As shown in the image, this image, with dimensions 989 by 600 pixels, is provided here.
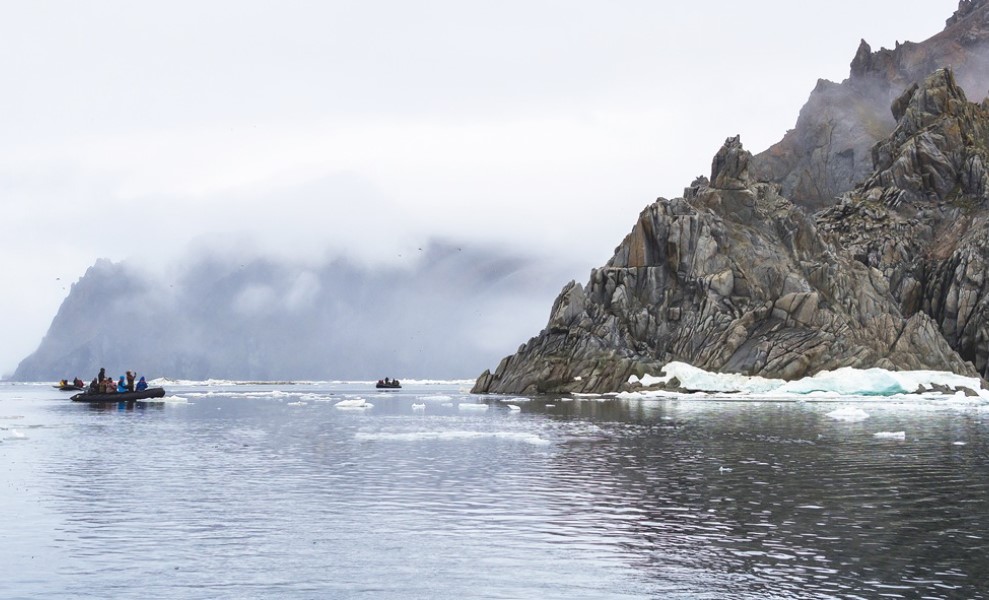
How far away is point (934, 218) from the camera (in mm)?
182875

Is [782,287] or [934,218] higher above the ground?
[934,218]

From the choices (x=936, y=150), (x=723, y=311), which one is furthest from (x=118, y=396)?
(x=936, y=150)

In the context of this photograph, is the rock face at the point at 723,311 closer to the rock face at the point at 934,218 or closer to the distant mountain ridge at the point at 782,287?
the distant mountain ridge at the point at 782,287

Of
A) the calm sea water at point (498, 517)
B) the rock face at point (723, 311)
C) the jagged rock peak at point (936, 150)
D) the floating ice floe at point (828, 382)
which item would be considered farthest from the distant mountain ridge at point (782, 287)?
the calm sea water at point (498, 517)

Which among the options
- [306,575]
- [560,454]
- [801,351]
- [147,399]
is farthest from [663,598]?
[801,351]

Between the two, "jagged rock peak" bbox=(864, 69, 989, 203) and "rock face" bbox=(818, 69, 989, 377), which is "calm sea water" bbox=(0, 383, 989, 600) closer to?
"rock face" bbox=(818, 69, 989, 377)

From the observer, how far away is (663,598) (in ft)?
61.4

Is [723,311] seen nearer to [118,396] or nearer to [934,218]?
[934,218]

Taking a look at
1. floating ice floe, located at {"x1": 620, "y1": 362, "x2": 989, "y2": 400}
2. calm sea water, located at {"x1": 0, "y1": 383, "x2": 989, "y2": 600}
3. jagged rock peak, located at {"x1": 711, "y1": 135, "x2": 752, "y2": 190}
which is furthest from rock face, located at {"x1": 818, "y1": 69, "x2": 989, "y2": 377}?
calm sea water, located at {"x1": 0, "y1": 383, "x2": 989, "y2": 600}

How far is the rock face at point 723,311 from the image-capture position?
471 feet

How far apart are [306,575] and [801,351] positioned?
130 m

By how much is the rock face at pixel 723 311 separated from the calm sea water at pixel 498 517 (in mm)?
87716

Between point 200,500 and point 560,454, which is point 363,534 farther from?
point 560,454

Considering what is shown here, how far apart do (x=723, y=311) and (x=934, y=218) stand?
62065mm
